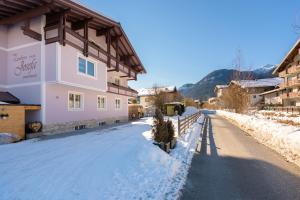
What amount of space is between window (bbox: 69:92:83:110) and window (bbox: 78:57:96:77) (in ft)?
6.41

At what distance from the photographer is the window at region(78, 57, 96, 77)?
651 inches

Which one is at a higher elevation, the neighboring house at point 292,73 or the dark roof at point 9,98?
the neighboring house at point 292,73

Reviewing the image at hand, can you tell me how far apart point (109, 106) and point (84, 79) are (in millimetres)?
6923

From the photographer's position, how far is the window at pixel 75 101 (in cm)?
1671

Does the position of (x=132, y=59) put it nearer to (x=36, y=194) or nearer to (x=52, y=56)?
(x=52, y=56)

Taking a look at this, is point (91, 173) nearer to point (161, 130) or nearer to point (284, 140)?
point (161, 130)

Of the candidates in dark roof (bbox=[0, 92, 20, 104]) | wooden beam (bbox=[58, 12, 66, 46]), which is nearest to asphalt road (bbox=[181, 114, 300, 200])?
wooden beam (bbox=[58, 12, 66, 46])

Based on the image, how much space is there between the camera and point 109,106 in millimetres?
23375

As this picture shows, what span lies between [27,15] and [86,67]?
17.3ft

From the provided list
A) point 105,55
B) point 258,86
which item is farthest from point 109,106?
point 258,86

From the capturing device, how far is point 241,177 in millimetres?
6520

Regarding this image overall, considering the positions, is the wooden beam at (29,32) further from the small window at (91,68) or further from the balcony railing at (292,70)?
the balcony railing at (292,70)

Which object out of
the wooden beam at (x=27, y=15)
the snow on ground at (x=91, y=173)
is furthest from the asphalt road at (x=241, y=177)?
the wooden beam at (x=27, y=15)

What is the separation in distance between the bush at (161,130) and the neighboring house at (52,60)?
7.49 m
